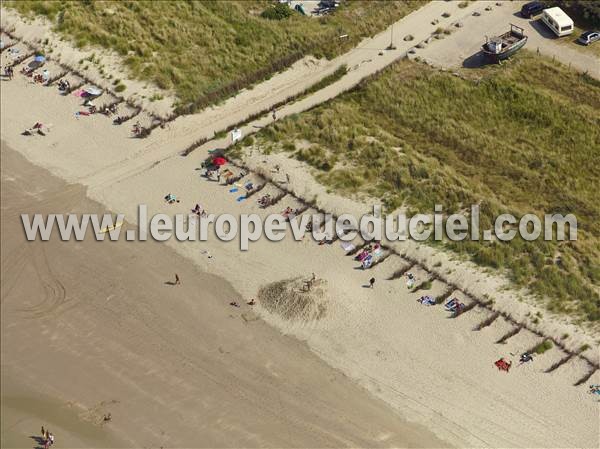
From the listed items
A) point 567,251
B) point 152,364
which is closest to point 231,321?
point 152,364

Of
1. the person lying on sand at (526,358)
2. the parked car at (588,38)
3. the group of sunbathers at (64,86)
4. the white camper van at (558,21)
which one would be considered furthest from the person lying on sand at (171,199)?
the parked car at (588,38)

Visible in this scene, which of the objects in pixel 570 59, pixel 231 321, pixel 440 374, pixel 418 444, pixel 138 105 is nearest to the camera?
pixel 418 444

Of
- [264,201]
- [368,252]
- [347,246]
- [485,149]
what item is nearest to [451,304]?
[368,252]

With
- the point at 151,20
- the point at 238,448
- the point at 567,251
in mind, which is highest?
the point at 151,20

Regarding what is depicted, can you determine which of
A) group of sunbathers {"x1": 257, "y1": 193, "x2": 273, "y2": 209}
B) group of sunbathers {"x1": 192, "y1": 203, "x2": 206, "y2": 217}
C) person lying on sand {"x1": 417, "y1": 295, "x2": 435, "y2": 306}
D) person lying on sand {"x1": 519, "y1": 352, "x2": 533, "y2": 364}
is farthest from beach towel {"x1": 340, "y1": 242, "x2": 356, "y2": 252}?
person lying on sand {"x1": 519, "y1": 352, "x2": 533, "y2": 364}

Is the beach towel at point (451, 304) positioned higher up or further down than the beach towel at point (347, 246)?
further down

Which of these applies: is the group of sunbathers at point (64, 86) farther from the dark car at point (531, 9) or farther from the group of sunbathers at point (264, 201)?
the dark car at point (531, 9)

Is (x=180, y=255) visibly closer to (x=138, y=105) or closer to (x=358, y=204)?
(x=358, y=204)
